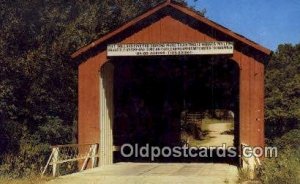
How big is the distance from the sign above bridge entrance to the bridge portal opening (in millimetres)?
1462

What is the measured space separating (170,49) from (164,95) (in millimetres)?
7758

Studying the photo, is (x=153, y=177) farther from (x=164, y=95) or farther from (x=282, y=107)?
(x=282, y=107)

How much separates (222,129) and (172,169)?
127ft

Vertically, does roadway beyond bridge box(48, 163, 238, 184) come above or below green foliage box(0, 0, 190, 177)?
below

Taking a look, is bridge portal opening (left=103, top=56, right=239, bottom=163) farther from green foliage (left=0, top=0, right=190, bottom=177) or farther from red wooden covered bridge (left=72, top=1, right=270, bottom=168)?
green foliage (left=0, top=0, right=190, bottom=177)

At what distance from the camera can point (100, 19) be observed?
30.4m

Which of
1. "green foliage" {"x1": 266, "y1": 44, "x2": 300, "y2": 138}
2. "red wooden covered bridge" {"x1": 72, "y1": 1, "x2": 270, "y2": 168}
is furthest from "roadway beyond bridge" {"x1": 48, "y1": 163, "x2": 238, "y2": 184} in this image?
"green foliage" {"x1": 266, "y1": 44, "x2": 300, "y2": 138}

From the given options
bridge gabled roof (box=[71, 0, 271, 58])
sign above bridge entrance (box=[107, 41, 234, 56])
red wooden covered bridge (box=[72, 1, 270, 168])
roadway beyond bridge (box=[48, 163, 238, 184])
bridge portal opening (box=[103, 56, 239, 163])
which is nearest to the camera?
roadway beyond bridge (box=[48, 163, 238, 184])

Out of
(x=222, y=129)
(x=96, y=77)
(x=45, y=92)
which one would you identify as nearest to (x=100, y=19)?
(x=45, y=92)

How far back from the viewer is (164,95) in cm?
2459

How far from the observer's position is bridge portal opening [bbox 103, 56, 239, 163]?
2102 cm

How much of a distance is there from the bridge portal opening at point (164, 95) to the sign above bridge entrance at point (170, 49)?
57.5 inches

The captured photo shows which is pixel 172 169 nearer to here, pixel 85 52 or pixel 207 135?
pixel 85 52

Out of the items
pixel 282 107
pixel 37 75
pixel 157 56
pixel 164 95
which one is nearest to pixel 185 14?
pixel 157 56
